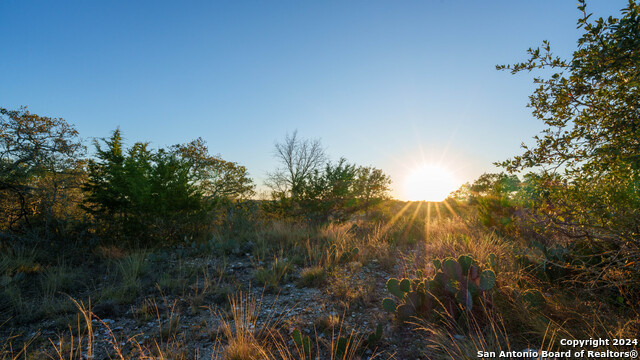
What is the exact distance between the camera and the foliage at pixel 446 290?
9.76ft

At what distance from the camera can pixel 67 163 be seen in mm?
10016

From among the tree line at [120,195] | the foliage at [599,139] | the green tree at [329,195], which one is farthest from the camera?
the green tree at [329,195]

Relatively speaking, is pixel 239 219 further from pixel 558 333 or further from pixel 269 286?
pixel 558 333

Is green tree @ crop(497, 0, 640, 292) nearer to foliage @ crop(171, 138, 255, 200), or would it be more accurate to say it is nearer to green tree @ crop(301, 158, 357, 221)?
green tree @ crop(301, 158, 357, 221)

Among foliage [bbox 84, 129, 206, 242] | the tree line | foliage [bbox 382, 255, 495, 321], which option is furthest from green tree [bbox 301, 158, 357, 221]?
foliage [bbox 382, 255, 495, 321]

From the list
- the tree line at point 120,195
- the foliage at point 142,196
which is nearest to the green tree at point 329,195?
the tree line at point 120,195

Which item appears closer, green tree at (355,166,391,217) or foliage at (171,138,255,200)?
green tree at (355,166,391,217)

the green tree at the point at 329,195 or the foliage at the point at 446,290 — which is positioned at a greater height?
the green tree at the point at 329,195

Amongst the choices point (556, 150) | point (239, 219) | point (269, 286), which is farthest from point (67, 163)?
point (556, 150)

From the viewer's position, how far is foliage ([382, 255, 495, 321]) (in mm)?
2974

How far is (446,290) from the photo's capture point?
318 centimetres

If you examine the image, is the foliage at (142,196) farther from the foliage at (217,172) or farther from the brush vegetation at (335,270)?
the foliage at (217,172)

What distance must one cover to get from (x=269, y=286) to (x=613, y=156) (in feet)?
14.5

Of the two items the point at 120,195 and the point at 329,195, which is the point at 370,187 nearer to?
the point at 329,195
